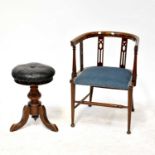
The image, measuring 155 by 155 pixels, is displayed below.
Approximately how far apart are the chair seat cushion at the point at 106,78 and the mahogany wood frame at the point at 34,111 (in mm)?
374

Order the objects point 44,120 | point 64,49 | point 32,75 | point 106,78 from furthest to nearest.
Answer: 1. point 64,49
2. point 44,120
3. point 106,78
4. point 32,75

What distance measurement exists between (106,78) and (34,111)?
69 cm

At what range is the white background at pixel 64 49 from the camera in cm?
324

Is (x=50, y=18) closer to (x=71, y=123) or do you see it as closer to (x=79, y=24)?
(x=79, y=24)

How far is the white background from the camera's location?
3.24 metres

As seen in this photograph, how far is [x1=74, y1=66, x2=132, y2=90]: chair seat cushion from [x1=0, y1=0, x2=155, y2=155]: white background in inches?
17.5

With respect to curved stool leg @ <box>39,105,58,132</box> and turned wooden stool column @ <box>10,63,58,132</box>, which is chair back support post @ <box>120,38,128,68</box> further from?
curved stool leg @ <box>39,105,58,132</box>

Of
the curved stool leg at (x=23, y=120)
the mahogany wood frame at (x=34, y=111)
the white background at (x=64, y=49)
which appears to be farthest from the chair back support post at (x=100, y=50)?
the curved stool leg at (x=23, y=120)

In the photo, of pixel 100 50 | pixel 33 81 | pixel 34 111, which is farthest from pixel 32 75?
pixel 100 50

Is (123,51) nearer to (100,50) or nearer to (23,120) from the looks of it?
(100,50)

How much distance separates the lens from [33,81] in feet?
9.20

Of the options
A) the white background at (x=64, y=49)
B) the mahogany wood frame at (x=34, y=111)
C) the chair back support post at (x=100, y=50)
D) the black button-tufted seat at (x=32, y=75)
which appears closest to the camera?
the black button-tufted seat at (x=32, y=75)

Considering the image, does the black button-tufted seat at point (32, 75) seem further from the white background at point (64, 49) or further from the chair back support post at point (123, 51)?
the chair back support post at point (123, 51)

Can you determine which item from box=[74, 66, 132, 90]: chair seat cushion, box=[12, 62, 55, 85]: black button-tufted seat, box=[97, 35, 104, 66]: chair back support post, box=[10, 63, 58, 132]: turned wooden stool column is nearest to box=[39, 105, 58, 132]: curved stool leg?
box=[10, 63, 58, 132]: turned wooden stool column
